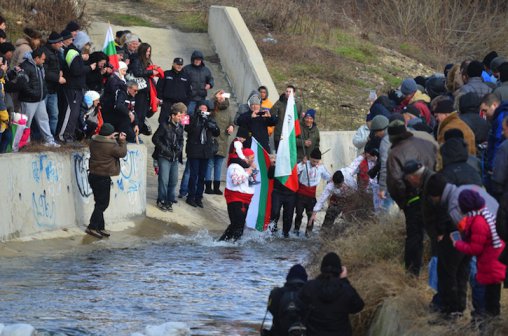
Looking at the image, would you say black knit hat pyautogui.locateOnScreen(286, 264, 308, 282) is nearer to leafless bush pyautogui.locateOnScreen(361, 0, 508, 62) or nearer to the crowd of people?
the crowd of people

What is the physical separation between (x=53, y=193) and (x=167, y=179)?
354 centimetres

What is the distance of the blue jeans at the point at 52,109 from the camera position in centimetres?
2033

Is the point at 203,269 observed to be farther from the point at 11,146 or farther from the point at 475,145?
the point at 475,145

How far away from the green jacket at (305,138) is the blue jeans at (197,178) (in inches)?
70.3

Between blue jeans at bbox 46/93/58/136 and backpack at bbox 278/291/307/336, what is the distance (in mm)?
9721

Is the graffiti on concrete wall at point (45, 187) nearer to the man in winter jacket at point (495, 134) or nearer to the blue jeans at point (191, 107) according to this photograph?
the blue jeans at point (191, 107)

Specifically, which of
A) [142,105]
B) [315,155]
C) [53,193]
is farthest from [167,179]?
[53,193]

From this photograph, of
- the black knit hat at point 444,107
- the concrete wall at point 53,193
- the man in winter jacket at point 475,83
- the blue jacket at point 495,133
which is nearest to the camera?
the blue jacket at point 495,133

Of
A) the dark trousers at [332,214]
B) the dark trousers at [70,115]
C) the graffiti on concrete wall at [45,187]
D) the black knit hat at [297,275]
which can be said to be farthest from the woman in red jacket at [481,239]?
the dark trousers at [70,115]

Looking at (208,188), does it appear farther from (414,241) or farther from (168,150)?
(414,241)

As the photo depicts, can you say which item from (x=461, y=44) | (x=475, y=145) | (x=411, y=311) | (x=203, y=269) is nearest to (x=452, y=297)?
(x=411, y=311)

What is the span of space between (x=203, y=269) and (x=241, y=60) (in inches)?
516

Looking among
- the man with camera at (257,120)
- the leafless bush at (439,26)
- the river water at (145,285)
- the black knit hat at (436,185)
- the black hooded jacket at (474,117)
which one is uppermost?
the leafless bush at (439,26)

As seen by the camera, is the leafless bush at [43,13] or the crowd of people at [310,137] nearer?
the crowd of people at [310,137]
